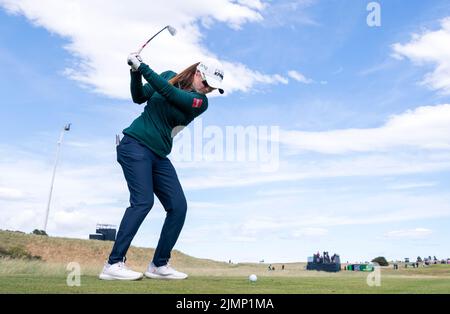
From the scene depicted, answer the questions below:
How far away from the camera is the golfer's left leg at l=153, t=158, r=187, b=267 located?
6988 millimetres

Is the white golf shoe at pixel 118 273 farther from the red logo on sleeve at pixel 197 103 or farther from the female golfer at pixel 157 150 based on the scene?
the red logo on sleeve at pixel 197 103

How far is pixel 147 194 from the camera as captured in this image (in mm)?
6602

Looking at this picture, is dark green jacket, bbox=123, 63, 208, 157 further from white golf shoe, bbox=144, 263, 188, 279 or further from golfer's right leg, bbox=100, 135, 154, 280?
white golf shoe, bbox=144, 263, 188, 279

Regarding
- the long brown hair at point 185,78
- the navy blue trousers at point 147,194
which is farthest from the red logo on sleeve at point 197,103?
the navy blue trousers at point 147,194

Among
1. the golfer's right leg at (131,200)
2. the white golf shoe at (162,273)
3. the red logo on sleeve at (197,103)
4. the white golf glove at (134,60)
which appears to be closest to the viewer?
the white golf glove at (134,60)

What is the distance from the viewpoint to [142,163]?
261 inches

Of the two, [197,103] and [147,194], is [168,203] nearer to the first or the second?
[147,194]

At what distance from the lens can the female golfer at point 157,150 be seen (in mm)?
6492

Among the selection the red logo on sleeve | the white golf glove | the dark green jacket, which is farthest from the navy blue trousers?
the white golf glove

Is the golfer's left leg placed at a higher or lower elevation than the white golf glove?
lower

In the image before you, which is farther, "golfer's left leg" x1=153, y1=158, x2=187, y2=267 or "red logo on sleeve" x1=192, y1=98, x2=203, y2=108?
"golfer's left leg" x1=153, y1=158, x2=187, y2=267
